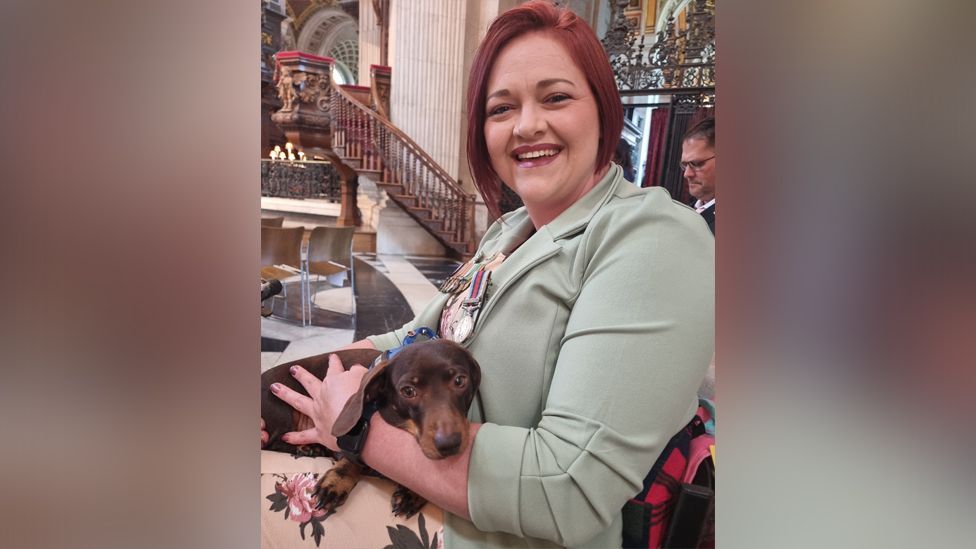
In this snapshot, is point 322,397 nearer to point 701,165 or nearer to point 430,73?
point 430,73

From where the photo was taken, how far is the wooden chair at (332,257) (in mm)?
817

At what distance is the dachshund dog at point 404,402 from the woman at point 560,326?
2 centimetres

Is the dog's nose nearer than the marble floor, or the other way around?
the dog's nose

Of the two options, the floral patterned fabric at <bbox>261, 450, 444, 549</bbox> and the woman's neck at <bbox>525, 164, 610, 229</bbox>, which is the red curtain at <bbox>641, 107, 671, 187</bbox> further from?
the floral patterned fabric at <bbox>261, 450, 444, 549</bbox>

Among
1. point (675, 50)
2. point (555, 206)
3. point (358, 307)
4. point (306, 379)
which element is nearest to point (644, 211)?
point (555, 206)

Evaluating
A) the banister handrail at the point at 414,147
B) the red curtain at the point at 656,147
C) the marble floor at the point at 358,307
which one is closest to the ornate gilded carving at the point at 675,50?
the red curtain at the point at 656,147

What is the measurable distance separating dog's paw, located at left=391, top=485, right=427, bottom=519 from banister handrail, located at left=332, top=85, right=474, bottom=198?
474mm

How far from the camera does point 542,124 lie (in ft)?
2.47

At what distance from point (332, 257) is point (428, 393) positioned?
30cm

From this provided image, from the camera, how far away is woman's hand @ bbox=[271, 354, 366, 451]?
751 mm

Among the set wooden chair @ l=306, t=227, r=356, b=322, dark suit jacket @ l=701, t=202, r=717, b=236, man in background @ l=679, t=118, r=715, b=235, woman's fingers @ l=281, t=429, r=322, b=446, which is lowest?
woman's fingers @ l=281, t=429, r=322, b=446

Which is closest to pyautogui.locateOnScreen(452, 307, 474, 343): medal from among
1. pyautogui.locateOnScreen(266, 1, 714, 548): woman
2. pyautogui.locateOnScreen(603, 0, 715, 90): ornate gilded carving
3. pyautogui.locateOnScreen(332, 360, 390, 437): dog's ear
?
pyautogui.locateOnScreen(266, 1, 714, 548): woman
